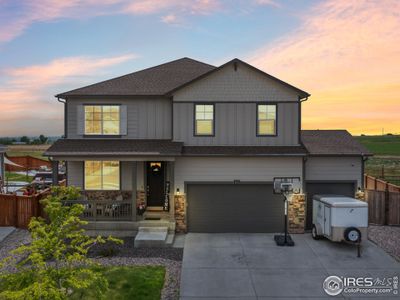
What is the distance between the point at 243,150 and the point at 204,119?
216 cm

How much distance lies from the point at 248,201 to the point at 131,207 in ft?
16.2

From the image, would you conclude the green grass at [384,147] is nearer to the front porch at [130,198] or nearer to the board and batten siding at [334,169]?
the board and batten siding at [334,169]

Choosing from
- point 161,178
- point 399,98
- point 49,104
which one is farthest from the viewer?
point 49,104

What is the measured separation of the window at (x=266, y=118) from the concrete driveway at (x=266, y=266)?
14.9 feet

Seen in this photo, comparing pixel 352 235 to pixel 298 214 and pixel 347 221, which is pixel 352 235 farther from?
pixel 298 214

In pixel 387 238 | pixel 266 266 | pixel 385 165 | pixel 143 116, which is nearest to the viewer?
pixel 266 266

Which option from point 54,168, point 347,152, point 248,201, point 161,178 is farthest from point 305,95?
point 54,168

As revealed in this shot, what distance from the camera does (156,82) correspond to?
54.9 ft

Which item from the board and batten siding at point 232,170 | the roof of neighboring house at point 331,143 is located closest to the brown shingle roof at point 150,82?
the board and batten siding at point 232,170

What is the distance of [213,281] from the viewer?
31.3ft

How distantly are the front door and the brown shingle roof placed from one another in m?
3.43

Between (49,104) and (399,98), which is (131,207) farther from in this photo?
(49,104)

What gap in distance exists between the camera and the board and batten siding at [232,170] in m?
14.4

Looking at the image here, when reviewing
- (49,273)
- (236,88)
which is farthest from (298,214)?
(49,273)
